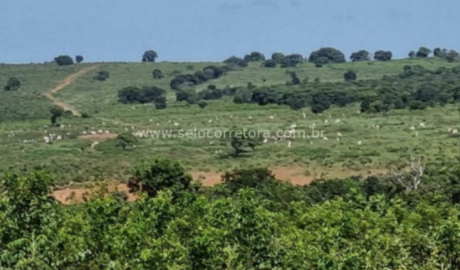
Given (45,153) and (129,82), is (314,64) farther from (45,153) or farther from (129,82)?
(45,153)

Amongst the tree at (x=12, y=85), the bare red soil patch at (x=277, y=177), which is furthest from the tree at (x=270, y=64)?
the bare red soil patch at (x=277, y=177)

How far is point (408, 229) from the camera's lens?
82.7 feet

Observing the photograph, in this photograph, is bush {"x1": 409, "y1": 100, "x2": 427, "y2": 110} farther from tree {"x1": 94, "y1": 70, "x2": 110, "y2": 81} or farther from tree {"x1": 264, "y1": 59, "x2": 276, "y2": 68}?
tree {"x1": 264, "y1": 59, "x2": 276, "y2": 68}

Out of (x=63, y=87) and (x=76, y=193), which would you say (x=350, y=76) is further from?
(x=76, y=193)

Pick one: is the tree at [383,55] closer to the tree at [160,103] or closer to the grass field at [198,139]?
the grass field at [198,139]

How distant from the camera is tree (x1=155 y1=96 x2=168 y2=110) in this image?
10175 cm

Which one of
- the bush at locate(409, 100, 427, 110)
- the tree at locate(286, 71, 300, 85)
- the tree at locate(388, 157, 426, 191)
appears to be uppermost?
the tree at locate(286, 71, 300, 85)

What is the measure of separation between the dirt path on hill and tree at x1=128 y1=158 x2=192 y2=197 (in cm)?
4866

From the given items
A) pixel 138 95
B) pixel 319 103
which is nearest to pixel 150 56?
pixel 138 95

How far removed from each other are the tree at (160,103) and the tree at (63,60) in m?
39.8

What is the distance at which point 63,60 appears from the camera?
5669 inches

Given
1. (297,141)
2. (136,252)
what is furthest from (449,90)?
(136,252)

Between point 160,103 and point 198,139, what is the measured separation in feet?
91.1

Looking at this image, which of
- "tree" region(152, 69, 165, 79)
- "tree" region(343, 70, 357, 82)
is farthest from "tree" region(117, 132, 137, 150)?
"tree" region(152, 69, 165, 79)
